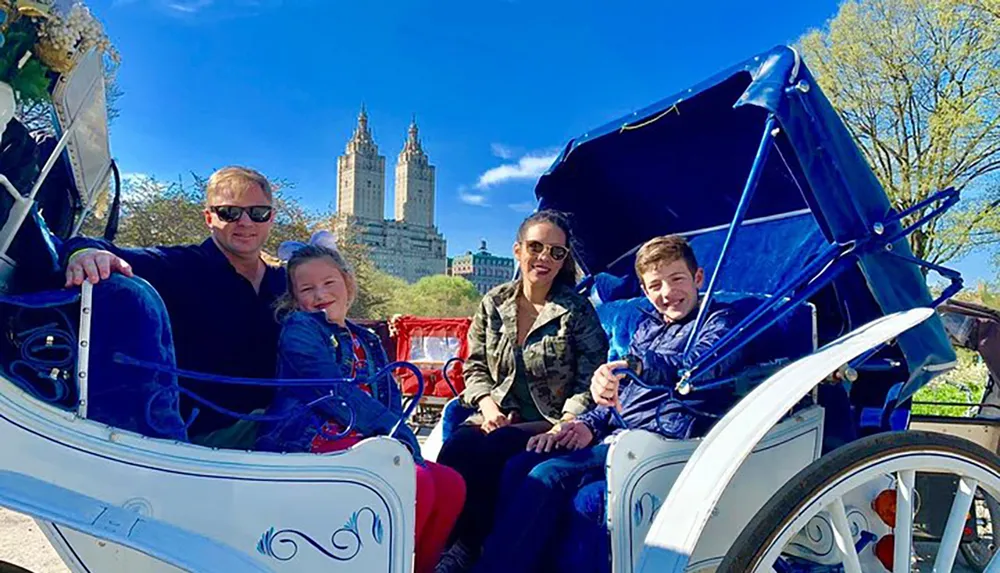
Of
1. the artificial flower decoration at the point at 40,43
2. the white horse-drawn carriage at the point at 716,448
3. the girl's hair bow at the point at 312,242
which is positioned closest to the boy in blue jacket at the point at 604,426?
the white horse-drawn carriage at the point at 716,448

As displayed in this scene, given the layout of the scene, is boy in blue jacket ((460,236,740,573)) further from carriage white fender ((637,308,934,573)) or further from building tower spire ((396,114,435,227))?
building tower spire ((396,114,435,227))

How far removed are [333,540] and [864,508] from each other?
1.71 m

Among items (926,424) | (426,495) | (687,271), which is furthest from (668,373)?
(926,424)

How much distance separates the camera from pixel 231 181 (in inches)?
95.5

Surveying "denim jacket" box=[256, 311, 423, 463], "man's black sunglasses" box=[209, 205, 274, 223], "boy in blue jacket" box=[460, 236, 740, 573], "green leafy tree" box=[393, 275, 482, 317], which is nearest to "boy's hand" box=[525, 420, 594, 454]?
"boy in blue jacket" box=[460, 236, 740, 573]

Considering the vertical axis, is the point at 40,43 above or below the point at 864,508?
above

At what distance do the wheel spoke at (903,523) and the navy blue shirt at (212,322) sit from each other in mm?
2012

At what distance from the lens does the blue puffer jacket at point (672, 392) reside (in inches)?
90.4

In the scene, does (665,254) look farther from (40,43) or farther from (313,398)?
(40,43)

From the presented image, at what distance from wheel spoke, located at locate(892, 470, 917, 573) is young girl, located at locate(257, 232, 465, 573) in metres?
1.32

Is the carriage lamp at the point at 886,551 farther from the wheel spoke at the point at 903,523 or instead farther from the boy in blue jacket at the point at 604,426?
the boy in blue jacket at the point at 604,426

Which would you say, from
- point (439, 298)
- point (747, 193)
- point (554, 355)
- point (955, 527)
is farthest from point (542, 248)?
point (439, 298)

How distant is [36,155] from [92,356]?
70cm

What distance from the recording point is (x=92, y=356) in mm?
1776
